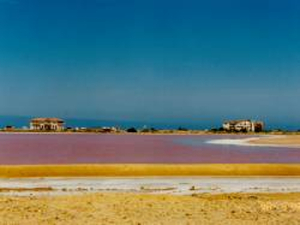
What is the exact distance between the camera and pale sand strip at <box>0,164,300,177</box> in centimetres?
2244

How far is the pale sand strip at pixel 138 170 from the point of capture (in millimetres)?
22438

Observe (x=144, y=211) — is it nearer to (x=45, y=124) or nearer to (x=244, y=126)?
(x=45, y=124)

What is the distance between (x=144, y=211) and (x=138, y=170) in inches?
450

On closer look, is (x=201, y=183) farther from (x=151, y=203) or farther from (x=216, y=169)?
(x=151, y=203)

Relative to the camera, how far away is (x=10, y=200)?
1327 centimetres

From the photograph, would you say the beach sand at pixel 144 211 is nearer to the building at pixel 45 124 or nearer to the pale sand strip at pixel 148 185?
the pale sand strip at pixel 148 185

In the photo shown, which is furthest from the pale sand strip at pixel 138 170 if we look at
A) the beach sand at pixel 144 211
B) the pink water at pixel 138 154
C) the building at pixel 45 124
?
the building at pixel 45 124

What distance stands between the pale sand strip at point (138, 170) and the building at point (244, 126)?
473ft

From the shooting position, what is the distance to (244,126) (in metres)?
169

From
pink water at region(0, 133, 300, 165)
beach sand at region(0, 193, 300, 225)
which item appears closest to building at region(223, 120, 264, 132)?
pink water at region(0, 133, 300, 165)

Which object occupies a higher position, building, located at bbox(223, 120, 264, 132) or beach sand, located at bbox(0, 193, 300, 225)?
building, located at bbox(223, 120, 264, 132)

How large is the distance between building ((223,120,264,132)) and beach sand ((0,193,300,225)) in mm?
155678

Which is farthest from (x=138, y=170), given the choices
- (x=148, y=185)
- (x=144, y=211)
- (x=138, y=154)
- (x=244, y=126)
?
(x=244, y=126)

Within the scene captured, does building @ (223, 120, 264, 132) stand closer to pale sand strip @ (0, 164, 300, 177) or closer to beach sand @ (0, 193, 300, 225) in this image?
pale sand strip @ (0, 164, 300, 177)
